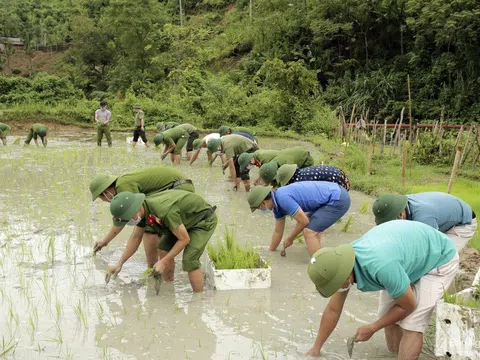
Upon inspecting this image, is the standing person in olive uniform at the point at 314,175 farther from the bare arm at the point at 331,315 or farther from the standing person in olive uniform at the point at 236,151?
the standing person in olive uniform at the point at 236,151

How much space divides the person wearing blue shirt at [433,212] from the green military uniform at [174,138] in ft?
27.6

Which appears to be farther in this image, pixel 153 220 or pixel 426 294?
pixel 153 220

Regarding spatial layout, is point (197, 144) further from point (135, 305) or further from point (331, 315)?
point (331, 315)

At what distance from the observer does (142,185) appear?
5.94 metres

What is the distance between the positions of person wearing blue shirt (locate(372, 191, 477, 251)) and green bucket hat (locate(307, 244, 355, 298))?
1.17m

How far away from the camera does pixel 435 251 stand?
3881 mm

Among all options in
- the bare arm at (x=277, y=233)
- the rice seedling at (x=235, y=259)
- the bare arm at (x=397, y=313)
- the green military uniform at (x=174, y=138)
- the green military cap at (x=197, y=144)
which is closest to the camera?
the bare arm at (x=397, y=313)

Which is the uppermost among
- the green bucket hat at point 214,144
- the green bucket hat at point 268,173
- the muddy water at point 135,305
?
the green bucket hat at point 268,173

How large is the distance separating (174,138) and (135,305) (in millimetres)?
8090

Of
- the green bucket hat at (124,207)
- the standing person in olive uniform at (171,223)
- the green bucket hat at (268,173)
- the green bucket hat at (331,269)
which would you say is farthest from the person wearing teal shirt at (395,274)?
the green bucket hat at (268,173)

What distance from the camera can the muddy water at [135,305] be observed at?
433 cm

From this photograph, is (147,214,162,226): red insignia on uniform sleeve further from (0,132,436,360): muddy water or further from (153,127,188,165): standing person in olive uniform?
(153,127,188,165): standing person in olive uniform

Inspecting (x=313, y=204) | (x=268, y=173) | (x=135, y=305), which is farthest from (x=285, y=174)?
(x=135, y=305)

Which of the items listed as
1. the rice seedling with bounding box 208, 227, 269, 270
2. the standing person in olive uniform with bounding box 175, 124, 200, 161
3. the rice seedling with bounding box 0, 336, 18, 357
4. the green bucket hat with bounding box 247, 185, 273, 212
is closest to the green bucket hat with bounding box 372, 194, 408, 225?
the green bucket hat with bounding box 247, 185, 273, 212
